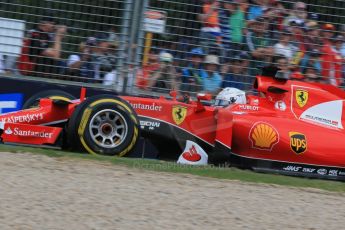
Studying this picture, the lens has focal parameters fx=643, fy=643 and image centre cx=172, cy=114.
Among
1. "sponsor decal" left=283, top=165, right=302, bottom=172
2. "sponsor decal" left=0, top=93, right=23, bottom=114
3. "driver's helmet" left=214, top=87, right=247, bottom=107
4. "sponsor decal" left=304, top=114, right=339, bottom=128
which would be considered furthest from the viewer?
"sponsor decal" left=0, top=93, right=23, bottom=114

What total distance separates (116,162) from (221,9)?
3.74 metres

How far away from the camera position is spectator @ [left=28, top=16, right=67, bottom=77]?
373 inches

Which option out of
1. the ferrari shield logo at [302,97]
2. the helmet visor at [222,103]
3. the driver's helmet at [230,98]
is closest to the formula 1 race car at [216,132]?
the ferrari shield logo at [302,97]

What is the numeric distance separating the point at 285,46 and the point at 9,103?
4.21 metres

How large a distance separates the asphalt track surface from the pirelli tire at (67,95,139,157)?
551 millimetres

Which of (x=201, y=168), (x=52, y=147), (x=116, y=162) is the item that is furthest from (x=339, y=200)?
(x=52, y=147)

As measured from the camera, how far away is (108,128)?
7.39 metres

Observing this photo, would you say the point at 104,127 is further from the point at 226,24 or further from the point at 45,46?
the point at 226,24

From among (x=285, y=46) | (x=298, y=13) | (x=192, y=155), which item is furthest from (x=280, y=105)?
(x=298, y=13)

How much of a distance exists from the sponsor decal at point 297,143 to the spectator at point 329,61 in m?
2.47

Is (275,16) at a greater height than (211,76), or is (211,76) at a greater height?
(275,16)

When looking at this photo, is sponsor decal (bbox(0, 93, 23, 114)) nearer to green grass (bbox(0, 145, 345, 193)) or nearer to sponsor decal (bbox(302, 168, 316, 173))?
green grass (bbox(0, 145, 345, 193))

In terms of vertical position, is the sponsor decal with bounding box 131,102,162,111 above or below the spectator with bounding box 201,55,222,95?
below

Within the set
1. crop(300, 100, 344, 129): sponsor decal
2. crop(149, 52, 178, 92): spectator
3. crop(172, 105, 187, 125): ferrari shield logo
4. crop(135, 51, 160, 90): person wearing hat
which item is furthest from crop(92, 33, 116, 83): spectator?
crop(300, 100, 344, 129): sponsor decal
